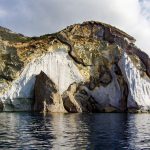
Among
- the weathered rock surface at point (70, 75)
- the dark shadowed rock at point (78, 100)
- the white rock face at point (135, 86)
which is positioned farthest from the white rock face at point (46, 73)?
the white rock face at point (135, 86)

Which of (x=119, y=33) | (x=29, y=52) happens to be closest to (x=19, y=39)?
(x=29, y=52)

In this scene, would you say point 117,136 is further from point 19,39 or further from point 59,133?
point 19,39

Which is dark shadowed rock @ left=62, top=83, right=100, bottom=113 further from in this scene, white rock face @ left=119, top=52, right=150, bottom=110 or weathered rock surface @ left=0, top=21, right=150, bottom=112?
white rock face @ left=119, top=52, right=150, bottom=110

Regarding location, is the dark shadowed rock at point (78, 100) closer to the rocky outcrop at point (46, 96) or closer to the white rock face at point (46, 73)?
the rocky outcrop at point (46, 96)

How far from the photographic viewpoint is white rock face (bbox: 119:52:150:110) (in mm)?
137125

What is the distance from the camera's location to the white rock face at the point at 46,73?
133875mm

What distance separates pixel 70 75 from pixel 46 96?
19.1 meters

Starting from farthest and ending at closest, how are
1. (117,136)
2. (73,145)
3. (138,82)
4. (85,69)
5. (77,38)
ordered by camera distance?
(77,38) < (85,69) < (138,82) < (117,136) < (73,145)

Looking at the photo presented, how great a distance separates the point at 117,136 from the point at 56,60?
90959 mm

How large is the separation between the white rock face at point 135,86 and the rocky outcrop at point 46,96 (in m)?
24.0

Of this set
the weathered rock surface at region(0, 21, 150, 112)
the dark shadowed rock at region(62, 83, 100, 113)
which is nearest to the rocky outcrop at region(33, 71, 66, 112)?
the weathered rock surface at region(0, 21, 150, 112)

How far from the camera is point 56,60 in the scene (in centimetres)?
14812

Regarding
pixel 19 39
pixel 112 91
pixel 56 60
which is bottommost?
pixel 112 91

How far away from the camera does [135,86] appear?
139 meters
